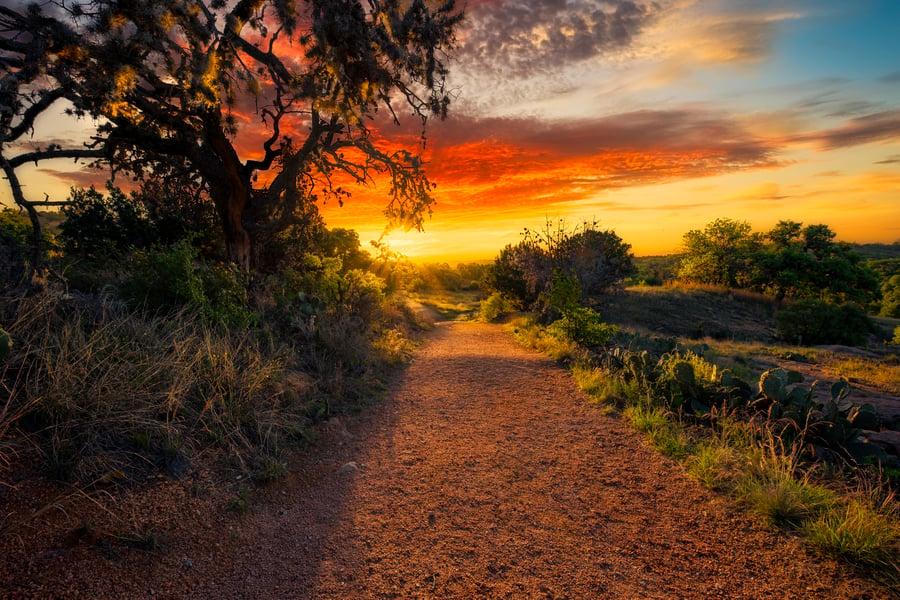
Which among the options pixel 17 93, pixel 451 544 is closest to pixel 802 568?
pixel 451 544

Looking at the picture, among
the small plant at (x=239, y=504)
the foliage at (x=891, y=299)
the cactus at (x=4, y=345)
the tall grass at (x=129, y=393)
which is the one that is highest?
the cactus at (x=4, y=345)

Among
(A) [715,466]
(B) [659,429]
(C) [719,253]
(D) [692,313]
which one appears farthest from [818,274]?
(A) [715,466]

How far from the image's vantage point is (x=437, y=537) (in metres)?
3.48

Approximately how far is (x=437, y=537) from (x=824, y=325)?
2532 centimetres

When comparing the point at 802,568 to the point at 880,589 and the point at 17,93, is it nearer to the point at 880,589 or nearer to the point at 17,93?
the point at 880,589

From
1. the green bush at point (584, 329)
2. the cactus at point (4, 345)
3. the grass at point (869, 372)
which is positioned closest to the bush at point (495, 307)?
the green bush at point (584, 329)

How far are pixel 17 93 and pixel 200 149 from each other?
12.8ft

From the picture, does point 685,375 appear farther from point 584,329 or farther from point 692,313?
point 692,313

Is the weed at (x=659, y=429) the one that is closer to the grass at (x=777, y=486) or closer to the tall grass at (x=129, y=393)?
the grass at (x=777, y=486)

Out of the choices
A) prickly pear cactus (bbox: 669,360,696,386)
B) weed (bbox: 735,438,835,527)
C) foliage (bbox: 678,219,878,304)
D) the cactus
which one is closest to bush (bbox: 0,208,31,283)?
the cactus

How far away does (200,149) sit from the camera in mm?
9672

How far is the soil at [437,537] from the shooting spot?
2.80m

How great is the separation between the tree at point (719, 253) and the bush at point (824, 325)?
585 inches

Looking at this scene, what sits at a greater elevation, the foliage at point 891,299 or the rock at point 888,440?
the rock at point 888,440
